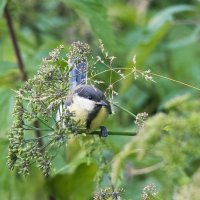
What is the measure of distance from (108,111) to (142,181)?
1.80m

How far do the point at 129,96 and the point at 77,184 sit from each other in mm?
1740

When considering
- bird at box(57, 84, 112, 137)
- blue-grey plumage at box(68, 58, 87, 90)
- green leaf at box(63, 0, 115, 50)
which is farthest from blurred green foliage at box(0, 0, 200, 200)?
blue-grey plumage at box(68, 58, 87, 90)

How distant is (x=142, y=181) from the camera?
4527mm

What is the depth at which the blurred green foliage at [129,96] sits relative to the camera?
1780 mm

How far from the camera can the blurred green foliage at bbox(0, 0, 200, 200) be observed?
1.78 m

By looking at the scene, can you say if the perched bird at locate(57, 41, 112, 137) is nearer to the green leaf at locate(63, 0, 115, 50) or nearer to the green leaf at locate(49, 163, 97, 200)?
the green leaf at locate(63, 0, 115, 50)

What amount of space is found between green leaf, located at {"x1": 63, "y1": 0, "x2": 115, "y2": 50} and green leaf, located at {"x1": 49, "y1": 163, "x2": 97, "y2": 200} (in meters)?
0.64

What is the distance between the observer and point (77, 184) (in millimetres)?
3574

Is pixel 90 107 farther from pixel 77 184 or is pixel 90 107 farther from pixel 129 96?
pixel 129 96

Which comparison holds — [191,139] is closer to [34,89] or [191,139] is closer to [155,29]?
[34,89]

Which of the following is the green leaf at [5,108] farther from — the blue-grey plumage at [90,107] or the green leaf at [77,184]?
the blue-grey plumage at [90,107]

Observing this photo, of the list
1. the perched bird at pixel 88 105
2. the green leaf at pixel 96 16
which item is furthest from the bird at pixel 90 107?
the green leaf at pixel 96 16

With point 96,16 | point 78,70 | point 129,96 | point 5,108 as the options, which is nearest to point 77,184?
point 5,108

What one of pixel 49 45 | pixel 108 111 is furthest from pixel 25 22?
pixel 108 111
